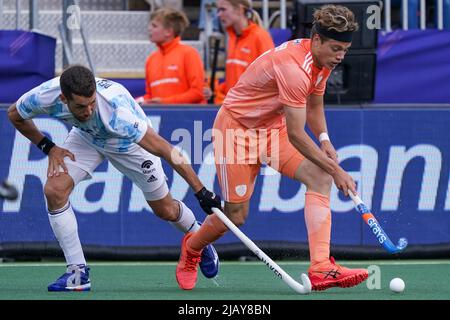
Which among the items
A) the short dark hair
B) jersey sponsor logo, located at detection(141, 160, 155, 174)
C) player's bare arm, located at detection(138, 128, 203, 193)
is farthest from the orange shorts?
the short dark hair

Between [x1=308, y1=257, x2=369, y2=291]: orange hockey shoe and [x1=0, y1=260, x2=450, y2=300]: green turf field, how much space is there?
0.25 ft

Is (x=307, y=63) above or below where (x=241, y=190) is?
above

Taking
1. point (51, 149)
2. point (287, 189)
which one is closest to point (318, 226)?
point (51, 149)

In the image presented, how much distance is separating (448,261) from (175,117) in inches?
104

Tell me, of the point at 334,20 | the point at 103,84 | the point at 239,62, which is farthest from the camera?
the point at 239,62

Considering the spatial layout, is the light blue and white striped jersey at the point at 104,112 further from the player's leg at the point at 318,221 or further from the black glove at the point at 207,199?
the player's leg at the point at 318,221

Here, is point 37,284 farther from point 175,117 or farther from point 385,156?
point 385,156

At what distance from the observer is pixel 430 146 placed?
10641 mm

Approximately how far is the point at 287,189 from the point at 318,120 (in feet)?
7.88

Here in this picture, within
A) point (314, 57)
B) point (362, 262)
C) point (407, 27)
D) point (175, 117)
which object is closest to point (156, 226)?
point (175, 117)

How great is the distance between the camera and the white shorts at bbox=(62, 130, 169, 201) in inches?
329

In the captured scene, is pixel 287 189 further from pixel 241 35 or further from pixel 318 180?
pixel 318 180

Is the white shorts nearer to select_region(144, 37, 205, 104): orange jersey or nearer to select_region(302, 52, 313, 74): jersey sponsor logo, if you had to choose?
select_region(302, 52, 313, 74): jersey sponsor logo

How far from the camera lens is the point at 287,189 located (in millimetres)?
10664
